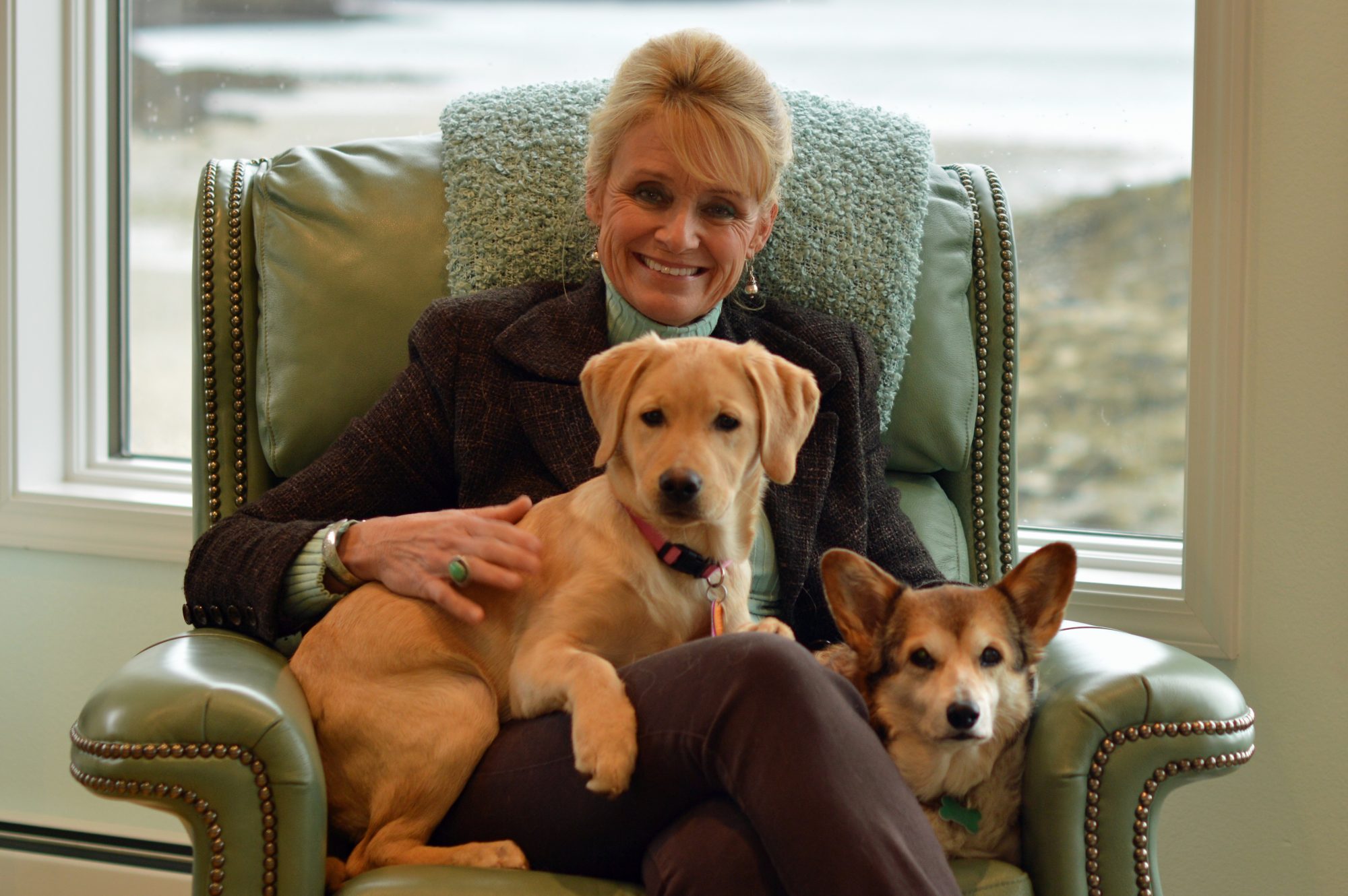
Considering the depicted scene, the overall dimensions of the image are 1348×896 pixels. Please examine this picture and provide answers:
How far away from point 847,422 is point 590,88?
0.79 metres

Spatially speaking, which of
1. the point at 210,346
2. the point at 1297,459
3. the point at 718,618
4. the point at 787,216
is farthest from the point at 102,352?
the point at 1297,459

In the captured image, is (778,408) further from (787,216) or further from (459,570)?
(787,216)

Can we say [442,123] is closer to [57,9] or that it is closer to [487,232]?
[487,232]

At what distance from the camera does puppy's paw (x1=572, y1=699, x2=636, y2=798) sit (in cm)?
126

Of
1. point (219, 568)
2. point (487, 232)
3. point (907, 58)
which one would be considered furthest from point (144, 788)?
point (907, 58)

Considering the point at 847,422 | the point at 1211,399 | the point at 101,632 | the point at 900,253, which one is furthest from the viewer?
the point at 101,632

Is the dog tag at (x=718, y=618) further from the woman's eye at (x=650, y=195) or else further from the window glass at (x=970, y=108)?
the window glass at (x=970, y=108)

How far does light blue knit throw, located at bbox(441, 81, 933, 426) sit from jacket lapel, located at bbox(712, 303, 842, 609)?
6.7 inches

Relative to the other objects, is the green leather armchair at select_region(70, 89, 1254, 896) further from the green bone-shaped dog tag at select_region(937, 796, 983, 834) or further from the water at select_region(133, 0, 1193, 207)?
the water at select_region(133, 0, 1193, 207)

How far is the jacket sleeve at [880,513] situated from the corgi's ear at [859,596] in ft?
1.04

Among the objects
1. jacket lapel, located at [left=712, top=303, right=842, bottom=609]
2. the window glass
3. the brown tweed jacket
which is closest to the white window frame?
the window glass

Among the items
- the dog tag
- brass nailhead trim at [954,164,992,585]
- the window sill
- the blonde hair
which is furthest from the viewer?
the window sill

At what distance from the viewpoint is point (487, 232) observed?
6.64 feet

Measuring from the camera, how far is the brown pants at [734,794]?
119cm
